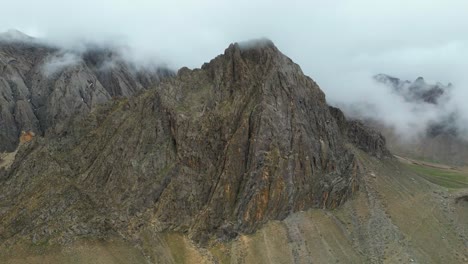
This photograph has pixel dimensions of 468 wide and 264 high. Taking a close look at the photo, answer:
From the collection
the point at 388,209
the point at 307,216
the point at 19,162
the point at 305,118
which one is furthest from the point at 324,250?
the point at 19,162

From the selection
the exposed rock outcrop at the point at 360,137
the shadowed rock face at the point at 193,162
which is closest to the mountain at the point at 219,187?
the shadowed rock face at the point at 193,162

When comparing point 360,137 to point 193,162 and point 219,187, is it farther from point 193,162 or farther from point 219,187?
point 193,162

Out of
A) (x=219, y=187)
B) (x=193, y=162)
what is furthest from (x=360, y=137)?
(x=193, y=162)

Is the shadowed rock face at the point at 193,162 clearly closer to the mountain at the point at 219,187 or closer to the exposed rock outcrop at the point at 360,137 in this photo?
the mountain at the point at 219,187

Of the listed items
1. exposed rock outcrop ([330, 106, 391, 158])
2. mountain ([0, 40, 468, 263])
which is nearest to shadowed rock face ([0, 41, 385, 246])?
mountain ([0, 40, 468, 263])

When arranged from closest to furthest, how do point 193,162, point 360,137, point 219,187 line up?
point 219,187, point 193,162, point 360,137
